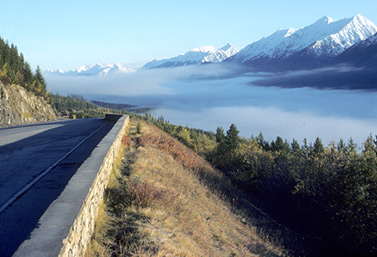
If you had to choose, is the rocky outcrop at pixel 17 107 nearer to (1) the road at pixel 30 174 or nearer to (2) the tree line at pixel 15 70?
(2) the tree line at pixel 15 70

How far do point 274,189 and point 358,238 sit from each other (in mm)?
6960

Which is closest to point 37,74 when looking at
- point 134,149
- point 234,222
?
point 134,149

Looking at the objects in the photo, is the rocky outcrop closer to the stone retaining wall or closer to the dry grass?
the dry grass

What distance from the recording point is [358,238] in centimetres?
1158

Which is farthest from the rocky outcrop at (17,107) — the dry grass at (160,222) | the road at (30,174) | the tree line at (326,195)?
the tree line at (326,195)

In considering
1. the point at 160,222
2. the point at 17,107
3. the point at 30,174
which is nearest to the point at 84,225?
the point at 160,222

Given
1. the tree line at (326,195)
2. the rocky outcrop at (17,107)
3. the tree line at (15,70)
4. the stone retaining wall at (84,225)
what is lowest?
the tree line at (326,195)

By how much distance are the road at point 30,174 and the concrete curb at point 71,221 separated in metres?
0.80

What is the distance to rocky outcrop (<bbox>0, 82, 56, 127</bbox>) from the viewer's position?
37766 millimetres

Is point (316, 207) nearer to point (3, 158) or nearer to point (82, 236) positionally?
point (82, 236)

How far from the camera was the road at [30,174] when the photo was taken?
4.82m

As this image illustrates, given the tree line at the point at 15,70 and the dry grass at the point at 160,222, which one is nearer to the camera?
the dry grass at the point at 160,222

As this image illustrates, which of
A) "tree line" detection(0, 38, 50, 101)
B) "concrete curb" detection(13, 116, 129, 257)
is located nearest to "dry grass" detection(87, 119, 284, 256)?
"concrete curb" detection(13, 116, 129, 257)

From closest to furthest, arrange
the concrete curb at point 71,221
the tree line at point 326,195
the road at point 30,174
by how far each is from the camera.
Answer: the concrete curb at point 71,221
the road at point 30,174
the tree line at point 326,195
